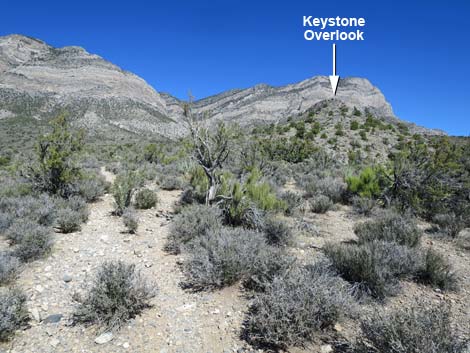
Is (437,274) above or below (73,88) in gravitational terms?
below

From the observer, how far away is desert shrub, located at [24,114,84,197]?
26.5ft

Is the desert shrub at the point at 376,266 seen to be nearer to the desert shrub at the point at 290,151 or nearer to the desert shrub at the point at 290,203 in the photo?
the desert shrub at the point at 290,203

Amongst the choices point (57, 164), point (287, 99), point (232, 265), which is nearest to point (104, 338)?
point (232, 265)

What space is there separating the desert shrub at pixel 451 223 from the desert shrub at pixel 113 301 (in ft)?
20.3

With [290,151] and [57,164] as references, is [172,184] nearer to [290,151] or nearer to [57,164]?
[57,164]

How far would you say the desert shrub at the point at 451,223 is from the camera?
5.91 metres

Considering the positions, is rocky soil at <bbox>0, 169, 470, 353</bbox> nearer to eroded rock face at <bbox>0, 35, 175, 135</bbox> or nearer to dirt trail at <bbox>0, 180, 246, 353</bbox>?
dirt trail at <bbox>0, 180, 246, 353</bbox>

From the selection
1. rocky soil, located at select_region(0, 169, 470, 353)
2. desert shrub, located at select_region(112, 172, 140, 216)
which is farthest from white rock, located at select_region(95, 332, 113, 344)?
desert shrub, located at select_region(112, 172, 140, 216)

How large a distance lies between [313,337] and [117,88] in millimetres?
74601

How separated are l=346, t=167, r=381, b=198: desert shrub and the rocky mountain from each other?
41.3 meters

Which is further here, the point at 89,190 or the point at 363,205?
the point at 89,190

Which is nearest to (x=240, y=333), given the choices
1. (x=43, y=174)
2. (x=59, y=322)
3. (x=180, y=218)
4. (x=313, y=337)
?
(x=313, y=337)

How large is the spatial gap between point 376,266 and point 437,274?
3.36ft

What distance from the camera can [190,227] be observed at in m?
5.37
